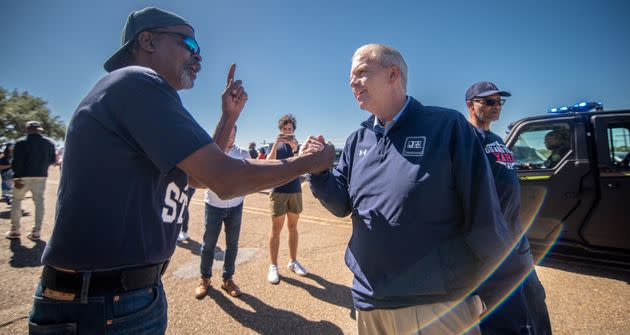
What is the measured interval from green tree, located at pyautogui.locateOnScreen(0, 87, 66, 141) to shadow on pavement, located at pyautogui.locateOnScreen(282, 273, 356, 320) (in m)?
44.2

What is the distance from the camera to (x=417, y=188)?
1.37 meters

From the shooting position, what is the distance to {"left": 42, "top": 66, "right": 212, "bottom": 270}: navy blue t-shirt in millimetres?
1080

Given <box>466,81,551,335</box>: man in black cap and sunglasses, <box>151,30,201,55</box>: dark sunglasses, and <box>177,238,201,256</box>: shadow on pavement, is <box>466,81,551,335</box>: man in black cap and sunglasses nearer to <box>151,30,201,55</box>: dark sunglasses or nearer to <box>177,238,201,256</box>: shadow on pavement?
<box>151,30,201,55</box>: dark sunglasses

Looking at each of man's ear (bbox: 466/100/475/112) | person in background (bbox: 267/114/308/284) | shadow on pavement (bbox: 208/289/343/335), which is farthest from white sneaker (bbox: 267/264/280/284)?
man's ear (bbox: 466/100/475/112)

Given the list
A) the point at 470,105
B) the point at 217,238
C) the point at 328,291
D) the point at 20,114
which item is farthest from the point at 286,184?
the point at 20,114

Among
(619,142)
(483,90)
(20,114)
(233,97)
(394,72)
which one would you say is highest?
(483,90)

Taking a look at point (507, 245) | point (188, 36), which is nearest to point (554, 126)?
point (507, 245)

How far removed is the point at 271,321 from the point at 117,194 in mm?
2427

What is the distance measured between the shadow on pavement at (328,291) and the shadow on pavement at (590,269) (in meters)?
3.29

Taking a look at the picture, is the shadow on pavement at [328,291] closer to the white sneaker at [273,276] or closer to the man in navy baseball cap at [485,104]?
the white sneaker at [273,276]

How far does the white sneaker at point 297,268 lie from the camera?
13.2 feet

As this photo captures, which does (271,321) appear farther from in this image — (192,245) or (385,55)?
(192,245)

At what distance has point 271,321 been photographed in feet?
9.58

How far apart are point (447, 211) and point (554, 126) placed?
4.12 meters
